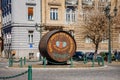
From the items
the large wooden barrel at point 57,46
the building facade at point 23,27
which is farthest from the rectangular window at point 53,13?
the large wooden barrel at point 57,46

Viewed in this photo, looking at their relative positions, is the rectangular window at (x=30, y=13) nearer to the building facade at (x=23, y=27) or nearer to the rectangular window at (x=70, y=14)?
the building facade at (x=23, y=27)

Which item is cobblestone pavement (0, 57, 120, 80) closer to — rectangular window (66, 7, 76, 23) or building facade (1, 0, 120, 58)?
building facade (1, 0, 120, 58)

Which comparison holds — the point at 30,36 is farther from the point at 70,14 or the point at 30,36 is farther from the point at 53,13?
the point at 70,14

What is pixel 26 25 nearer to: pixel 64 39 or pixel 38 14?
pixel 38 14

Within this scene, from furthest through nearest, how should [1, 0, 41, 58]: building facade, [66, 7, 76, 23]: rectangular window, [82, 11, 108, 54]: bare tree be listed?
[66, 7, 76, 23]: rectangular window
[1, 0, 41, 58]: building facade
[82, 11, 108, 54]: bare tree

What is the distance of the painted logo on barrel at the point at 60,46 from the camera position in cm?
3422

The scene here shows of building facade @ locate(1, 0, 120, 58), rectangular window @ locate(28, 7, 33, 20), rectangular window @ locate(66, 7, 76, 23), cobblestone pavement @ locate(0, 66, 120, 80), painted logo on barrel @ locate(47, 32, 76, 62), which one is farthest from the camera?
rectangular window @ locate(66, 7, 76, 23)

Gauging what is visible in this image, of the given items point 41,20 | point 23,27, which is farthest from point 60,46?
point 41,20

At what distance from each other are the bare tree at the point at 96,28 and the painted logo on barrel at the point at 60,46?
51.7 ft

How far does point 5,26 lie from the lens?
221 ft

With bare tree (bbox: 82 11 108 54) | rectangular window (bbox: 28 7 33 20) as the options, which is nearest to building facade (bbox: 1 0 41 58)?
rectangular window (bbox: 28 7 33 20)

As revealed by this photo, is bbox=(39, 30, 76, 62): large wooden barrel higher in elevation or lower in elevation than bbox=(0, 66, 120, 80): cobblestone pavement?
higher

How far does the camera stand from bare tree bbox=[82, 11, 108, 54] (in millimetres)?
51719

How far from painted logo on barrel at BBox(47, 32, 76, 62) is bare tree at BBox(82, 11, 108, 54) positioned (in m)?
15.8
